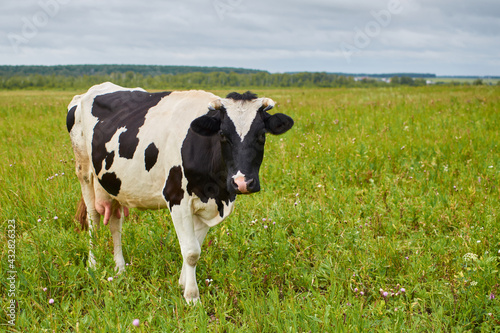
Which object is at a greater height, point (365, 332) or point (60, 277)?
point (365, 332)

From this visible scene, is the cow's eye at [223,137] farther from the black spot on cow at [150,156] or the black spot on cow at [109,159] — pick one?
the black spot on cow at [109,159]

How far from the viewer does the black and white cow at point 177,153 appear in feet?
10.8

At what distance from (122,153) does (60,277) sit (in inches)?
51.7

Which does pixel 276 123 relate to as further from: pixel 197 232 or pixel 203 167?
pixel 197 232

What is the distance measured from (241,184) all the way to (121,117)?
6.06 ft

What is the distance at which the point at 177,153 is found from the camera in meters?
3.69

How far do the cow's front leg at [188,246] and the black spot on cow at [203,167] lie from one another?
21 centimetres

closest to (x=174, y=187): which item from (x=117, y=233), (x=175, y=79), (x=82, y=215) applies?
(x=117, y=233)

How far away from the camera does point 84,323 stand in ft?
10.3

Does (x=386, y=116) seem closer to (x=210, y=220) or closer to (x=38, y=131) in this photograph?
(x=210, y=220)

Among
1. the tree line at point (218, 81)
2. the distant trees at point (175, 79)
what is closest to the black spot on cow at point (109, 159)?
the distant trees at point (175, 79)

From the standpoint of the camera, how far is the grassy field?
127 inches

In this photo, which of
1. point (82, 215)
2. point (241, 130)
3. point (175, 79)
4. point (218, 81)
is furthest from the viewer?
point (175, 79)

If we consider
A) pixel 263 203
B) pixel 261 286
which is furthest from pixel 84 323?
pixel 263 203
